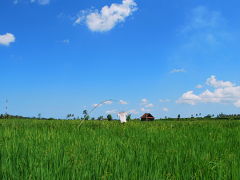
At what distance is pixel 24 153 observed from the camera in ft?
9.80

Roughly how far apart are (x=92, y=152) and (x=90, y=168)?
65cm

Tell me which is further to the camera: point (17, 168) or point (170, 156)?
point (170, 156)

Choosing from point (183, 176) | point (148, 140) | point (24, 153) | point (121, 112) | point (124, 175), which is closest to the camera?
point (124, 175)

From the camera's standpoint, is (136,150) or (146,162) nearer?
(146,162)

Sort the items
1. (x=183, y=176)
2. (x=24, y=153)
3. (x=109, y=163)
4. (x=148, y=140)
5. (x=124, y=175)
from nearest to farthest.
→ (x=124, y=175) → (x=183, y=176) → (x=109, y=163) → (x=24, y=153) → (x=148, y=140)

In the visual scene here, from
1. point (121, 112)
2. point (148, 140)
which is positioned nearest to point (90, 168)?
point (148, 140)

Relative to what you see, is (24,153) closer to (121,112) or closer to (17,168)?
(17,168)

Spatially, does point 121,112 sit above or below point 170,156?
above

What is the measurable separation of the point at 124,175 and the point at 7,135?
291 cm

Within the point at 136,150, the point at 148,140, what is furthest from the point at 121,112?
the point at 136,150

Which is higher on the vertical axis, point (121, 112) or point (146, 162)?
point (121, 112)

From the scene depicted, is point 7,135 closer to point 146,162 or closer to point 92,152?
point 92,152

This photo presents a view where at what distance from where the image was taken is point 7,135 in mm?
4418

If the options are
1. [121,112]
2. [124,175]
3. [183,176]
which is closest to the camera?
[124,175]
